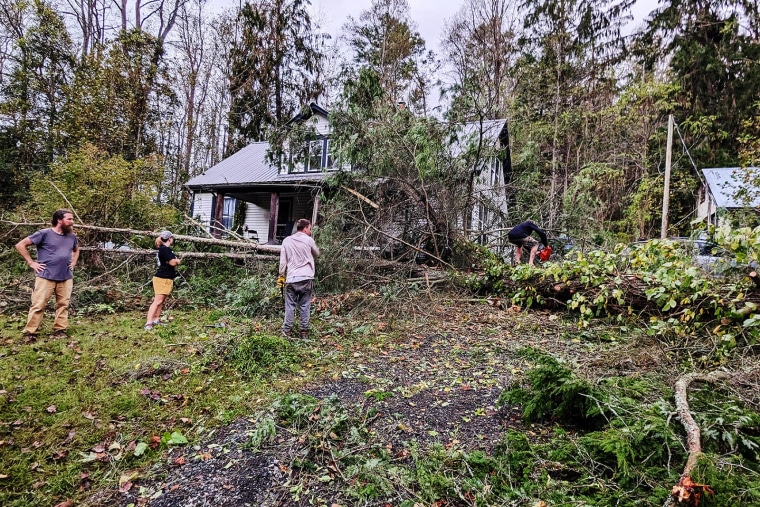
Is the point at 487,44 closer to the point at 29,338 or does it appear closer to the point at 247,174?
the point at 247,174

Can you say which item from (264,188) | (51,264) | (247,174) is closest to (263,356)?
(51,264)

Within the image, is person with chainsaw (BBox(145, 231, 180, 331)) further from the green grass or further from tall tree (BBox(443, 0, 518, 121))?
tall tree (BBox(443, 0, 518, 121))

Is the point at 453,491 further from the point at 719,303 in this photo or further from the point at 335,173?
the point at 335,173

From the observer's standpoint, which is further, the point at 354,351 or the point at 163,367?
the point at 354,351

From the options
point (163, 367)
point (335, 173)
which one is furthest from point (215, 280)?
point (163, 367)

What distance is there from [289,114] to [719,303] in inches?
1013

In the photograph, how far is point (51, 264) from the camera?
4.92 m

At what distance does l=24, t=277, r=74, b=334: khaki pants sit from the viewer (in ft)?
16.1

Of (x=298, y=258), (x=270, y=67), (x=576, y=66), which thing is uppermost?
(x=270, y=67)

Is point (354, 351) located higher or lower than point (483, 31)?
lower

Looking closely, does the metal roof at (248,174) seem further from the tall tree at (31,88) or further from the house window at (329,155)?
the tall tree at (31,88)

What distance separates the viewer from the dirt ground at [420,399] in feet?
7.52

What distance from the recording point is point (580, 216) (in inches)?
362

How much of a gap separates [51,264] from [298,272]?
323cm
